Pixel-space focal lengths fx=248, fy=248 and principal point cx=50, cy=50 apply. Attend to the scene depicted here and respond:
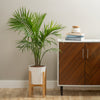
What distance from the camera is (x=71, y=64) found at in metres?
3.88

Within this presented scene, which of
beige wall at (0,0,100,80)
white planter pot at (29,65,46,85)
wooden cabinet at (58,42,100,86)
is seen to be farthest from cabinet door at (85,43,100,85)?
white planter pot at (29,65,46,85)

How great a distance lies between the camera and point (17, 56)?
4.40 metres

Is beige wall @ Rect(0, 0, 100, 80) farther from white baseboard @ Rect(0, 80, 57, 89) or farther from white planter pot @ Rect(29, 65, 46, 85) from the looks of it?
Answer: white planter pot @ Rect(29, 65, 46, 85)

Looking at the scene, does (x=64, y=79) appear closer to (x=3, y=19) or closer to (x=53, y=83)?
(x=53, y=83)

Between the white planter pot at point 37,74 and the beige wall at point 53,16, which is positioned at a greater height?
the beige wall at point 53,16

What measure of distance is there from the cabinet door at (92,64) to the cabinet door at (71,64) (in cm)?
8

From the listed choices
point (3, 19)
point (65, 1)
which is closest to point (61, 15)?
point (65, 1)

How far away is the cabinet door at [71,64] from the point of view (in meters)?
3.86

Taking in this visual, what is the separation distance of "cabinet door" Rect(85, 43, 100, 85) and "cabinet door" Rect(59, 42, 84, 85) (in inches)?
3.1

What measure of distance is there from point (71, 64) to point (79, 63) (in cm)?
13

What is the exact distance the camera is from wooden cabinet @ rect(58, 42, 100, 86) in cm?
386

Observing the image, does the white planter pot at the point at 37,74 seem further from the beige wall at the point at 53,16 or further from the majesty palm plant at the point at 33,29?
the beige wall at the point at 53,16

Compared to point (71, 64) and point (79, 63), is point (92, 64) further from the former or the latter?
point (71, 64)

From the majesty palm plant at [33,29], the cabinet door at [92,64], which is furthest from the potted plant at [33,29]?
the cabinet door at [92,64]
